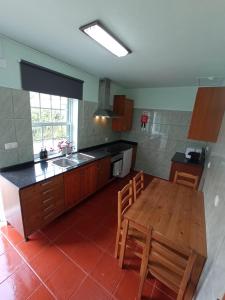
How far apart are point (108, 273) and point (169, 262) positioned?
0.80m

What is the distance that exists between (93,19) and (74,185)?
2.05 metres

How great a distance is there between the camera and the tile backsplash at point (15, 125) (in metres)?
1.76

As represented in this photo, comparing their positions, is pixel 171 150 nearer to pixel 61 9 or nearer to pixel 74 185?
pixel 74 185

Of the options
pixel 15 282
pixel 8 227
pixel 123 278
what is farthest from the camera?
pixel 8 227

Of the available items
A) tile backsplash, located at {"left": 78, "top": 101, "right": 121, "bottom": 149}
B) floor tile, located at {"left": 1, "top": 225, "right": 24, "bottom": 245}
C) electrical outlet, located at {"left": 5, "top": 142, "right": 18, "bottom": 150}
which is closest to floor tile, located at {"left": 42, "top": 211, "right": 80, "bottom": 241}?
floor tile, located at {"left": 1, "top": 225, "right": 24, "bottom": 245}

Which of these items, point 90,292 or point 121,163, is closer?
point 90,292

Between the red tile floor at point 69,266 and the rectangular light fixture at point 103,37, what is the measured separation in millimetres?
2381

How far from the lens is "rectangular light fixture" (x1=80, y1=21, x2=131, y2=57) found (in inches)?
50.3

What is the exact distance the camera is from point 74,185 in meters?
2.30

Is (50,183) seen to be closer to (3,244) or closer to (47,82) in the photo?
(3,244)

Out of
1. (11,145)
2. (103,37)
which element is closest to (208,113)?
(103,37)

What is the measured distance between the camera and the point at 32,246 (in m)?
1.75

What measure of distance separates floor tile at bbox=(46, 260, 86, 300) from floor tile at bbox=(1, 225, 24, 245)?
698 mm

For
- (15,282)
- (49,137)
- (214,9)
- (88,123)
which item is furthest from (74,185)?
(214,9)
